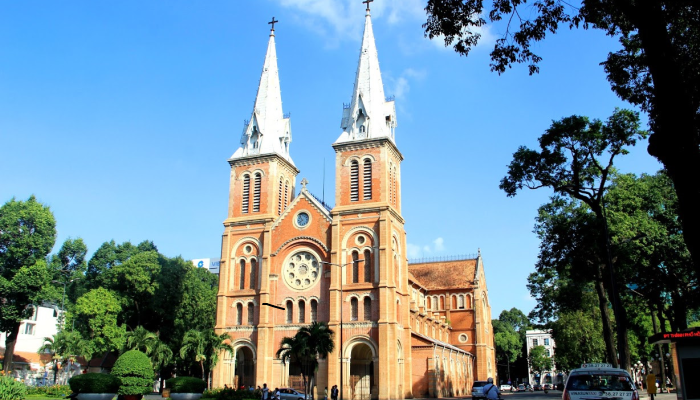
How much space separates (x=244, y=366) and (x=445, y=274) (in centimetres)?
3158

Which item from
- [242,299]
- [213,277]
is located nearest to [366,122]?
[242,299]

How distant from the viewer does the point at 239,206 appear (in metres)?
53.9

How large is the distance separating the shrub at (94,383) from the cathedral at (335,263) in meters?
18.0

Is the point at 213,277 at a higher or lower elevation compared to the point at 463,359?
higher

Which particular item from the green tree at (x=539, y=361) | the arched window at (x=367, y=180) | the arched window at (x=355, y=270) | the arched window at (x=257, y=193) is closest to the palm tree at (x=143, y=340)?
the arched window at (x=257, y=193)

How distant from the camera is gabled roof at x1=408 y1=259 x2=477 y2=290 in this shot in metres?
71.9

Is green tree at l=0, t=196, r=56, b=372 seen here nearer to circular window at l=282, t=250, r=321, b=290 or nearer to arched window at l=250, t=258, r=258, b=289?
arched window at l=250, t=258, r=258, b=289

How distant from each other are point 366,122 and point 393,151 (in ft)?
11.2

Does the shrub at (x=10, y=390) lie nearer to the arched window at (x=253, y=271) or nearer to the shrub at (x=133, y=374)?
the shrub at (x=133, y=374)

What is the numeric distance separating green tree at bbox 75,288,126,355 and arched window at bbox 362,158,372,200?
25106mm

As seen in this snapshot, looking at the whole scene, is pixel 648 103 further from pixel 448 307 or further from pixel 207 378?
pixel 448 307

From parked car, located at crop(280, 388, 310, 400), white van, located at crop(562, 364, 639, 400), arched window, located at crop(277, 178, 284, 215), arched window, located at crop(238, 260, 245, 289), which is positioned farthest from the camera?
arched window, located at crop(277, 178, 284, 215)

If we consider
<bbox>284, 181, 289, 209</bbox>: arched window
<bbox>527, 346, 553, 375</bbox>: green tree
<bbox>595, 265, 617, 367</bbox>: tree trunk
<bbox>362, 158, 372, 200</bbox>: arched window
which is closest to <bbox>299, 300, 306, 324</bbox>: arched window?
<bbox>362, 158, 372, 200</bbox>: arched window

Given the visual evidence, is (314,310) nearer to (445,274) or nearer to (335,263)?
(335,263)
